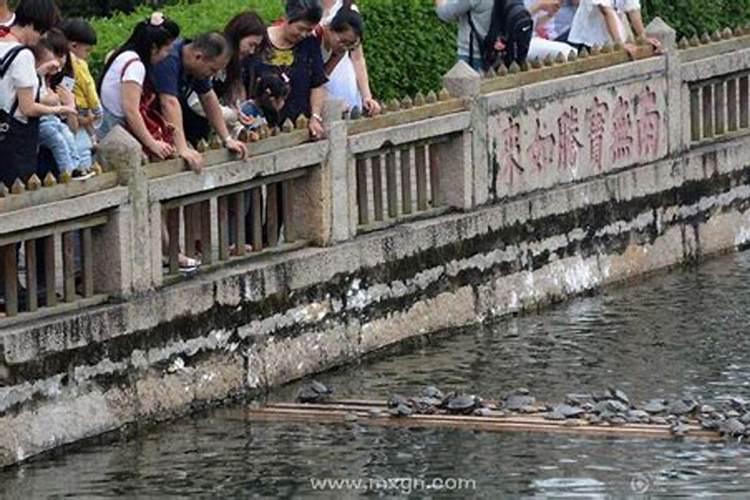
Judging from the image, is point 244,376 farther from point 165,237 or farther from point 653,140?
point 653,140

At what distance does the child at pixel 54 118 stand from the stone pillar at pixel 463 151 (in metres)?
2.77

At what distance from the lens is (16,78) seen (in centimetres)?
1379

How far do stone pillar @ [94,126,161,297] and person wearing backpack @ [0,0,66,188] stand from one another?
14.1 inches

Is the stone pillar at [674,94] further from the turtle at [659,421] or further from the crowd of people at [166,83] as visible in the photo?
the turtle at [659,421]

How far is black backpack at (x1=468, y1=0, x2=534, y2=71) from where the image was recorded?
18.1m

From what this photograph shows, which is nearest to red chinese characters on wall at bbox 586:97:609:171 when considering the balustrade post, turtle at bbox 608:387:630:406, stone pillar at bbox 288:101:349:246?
the balustrade post

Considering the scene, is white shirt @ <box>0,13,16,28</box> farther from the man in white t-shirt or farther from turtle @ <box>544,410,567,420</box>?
the man in white t-shirt

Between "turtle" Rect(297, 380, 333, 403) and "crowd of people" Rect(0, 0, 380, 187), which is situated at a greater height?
"crowd of people" Rect(0, 0, 380, 187)

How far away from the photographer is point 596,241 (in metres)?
17.9

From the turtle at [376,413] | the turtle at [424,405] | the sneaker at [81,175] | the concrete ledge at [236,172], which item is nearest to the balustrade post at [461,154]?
the concrete ledge at [236,172]

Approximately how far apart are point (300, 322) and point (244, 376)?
1.91ft

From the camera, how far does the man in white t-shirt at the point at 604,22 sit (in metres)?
18.8

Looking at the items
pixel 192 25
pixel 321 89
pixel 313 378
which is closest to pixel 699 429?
pixel 313 378

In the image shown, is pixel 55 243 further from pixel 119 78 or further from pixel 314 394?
pixel 314 394
